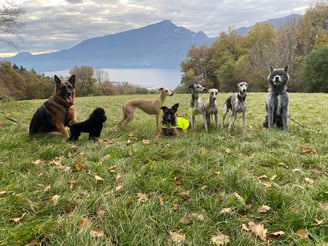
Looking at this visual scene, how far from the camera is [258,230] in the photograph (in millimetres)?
2652

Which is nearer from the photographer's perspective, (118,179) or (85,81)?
(118,179)

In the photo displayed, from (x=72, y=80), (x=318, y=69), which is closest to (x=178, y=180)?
(x=72, y=80)

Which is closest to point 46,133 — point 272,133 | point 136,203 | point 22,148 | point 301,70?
point 22,148

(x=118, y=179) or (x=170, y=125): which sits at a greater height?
(x=170, y=125)

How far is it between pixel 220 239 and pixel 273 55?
4523 centimetres

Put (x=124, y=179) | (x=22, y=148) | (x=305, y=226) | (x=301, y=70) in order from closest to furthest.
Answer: (x=305, y=226) → (x=124, y=179) → (x=22, y=148) → (x=301, y=70)

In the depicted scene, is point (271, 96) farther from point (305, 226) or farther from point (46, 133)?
point (46, 133)

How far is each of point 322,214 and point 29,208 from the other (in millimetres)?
3335

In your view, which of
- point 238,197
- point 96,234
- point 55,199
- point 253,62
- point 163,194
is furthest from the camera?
point 253,62

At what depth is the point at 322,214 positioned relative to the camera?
2848mm

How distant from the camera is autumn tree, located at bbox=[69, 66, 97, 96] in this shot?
6012cm

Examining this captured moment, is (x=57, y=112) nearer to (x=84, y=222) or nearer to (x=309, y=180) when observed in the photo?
(x=84, y=222)

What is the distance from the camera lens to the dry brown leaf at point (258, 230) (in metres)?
2.58

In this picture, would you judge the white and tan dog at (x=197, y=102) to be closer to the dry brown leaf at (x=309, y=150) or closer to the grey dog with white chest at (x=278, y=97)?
the grey dog with white chest at (x=278, y=97)
